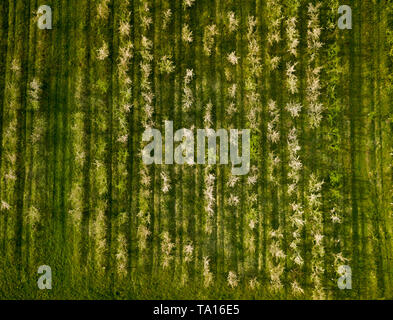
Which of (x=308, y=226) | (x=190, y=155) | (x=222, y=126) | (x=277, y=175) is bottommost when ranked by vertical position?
(x=308, y=226)

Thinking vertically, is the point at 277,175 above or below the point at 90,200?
above

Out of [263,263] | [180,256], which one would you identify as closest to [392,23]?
[263,263]

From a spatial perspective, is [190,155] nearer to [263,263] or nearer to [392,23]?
[263,263]

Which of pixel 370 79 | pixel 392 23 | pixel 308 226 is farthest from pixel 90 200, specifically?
pixel 392 23

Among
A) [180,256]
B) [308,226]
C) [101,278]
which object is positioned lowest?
[101,278]

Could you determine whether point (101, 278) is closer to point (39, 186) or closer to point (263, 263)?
point (39, 186)

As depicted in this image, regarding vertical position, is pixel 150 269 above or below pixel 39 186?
below
